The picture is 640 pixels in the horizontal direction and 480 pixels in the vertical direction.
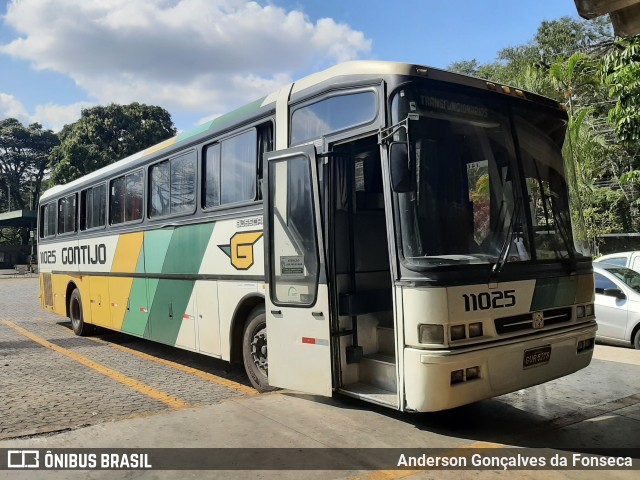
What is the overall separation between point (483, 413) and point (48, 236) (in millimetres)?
11932

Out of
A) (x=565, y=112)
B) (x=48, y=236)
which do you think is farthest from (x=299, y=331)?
(x=48, y=236)

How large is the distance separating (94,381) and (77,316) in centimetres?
519

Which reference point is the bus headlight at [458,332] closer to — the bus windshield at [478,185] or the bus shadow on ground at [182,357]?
the bus windshield at [478,185]

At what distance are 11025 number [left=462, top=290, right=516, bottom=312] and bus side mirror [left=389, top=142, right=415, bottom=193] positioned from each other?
3.31 ft

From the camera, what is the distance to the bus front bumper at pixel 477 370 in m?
4.20

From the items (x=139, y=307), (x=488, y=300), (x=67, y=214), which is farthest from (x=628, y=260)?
(x=67, y=214)

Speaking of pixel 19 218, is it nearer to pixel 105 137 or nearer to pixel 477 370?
pixel 105 137

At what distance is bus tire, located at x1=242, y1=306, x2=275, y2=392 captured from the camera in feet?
20.0

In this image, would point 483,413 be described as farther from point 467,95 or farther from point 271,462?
point 467,95

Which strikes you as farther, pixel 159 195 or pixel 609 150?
pixel 609 150

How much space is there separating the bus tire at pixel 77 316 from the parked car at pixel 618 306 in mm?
10251

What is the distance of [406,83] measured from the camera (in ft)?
14.8

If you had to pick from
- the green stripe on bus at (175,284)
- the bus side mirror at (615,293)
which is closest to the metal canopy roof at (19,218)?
the green stripe on bus at (175,284)

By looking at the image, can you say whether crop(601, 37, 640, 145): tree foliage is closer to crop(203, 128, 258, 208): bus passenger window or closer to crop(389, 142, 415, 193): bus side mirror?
crop(203, 128, 258, 208): bus passenger window
